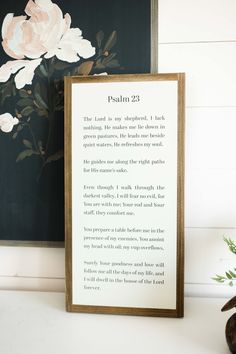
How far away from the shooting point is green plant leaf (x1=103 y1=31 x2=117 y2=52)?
0.96 meters

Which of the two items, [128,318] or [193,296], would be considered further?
[193,296]

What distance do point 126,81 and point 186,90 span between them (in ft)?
0.55

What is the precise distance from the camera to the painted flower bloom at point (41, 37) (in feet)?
3.18

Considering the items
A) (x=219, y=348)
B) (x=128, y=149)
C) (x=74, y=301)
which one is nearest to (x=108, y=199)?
(x=128, y=149)

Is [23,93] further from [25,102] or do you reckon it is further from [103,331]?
[103,331]

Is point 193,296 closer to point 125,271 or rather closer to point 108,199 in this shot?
point 125,271

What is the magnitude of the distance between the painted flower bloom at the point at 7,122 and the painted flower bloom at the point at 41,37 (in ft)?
0.36

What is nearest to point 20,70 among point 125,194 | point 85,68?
point 85,68

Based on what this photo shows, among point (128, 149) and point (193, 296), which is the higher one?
point (128, 149)

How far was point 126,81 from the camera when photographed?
0.90 m

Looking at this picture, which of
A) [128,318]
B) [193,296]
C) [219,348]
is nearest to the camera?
[219,348]

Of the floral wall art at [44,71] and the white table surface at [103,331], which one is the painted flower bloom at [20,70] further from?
the white table surface at [103,331]

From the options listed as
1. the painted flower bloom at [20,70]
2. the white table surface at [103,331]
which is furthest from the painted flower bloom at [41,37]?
the white table surface at [103,331]

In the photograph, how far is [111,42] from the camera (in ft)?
3.14
